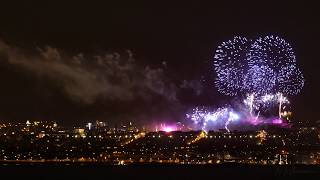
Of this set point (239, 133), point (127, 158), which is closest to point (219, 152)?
point (239, 133)

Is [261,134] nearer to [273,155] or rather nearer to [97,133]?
[273,155]

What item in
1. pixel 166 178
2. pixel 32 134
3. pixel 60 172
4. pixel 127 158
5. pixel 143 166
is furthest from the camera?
pixel 32 134

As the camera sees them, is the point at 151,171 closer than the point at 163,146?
Yes

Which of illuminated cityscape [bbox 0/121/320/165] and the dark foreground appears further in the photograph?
illuminated cityscape [bbox 0/121/320/165]

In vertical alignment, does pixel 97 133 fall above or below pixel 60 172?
above

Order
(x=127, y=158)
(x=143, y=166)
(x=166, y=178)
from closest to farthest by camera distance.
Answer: (x=166, y=178) → (x=143, y=166) → (x=127, y=158)

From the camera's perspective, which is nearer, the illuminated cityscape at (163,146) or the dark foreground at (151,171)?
the dark foreground at (151,171)

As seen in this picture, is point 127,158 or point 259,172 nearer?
point 259,172
